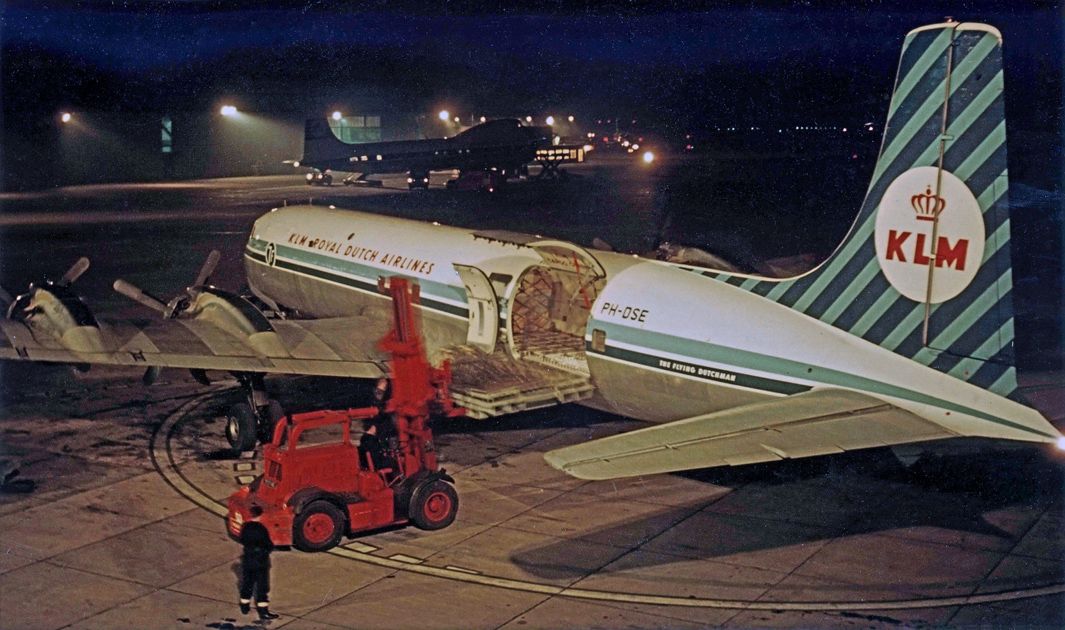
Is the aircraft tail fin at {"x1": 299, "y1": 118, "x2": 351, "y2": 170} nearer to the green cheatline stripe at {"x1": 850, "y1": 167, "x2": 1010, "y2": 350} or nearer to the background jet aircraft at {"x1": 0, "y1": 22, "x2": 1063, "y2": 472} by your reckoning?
the background jet aircraft at {"x1": 0, "y1": 22, "x2": 1063, "y2": 472}

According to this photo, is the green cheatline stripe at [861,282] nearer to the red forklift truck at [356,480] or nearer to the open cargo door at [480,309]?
the red forklift truck at [356,480]

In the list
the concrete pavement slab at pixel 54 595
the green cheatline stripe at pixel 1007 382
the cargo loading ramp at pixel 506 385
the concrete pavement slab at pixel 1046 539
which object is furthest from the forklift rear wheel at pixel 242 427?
the concrete pavement slab at pixel 1046 539

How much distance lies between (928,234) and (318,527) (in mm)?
9564

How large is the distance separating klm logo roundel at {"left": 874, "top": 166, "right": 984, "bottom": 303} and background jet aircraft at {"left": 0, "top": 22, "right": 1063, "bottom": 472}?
0.10 ft

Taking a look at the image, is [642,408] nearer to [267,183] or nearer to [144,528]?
[144,528]

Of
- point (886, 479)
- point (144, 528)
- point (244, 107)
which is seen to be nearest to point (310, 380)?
point (144, 528)

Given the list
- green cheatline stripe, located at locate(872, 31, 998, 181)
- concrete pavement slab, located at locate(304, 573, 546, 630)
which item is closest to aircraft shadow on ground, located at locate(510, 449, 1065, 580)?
concrete pavement slab, located at locate(304, 573, 546, 630)

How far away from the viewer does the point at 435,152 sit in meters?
84.2

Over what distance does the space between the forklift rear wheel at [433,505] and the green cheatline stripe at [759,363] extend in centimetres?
427

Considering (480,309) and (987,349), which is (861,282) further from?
(480,309)

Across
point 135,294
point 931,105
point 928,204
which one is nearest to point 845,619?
point 928,204

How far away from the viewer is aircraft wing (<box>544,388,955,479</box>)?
12570 mm

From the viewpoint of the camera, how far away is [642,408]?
19.5 metres

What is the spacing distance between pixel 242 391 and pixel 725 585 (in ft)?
37.3
